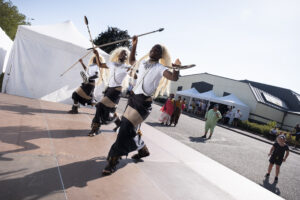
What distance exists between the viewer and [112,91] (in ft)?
15.1

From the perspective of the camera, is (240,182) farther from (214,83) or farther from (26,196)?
(214,83)

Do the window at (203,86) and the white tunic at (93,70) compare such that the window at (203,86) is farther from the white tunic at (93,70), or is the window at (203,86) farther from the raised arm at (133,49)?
the raised arm at (133,49)

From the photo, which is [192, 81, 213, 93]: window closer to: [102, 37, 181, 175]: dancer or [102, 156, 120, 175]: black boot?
[102, 37, 181, 175]: dancer

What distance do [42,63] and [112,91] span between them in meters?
5.06

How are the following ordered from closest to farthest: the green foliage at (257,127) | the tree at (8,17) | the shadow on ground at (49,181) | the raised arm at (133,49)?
the shadow on ground at (49,181), the raised arm at (133,49), the green foliage at (257,127), the tree at (8,17)

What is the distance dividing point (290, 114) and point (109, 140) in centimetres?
2825

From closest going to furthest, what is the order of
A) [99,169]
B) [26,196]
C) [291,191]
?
[26,196], [99,169], [291,191]

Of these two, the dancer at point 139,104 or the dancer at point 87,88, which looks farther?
the dancer at point 87,88

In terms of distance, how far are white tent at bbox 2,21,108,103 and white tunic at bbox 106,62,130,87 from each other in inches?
178

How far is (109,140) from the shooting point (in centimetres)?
446

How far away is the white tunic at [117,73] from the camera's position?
4480 millimetres

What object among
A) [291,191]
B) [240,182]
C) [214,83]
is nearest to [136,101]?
[240,182]

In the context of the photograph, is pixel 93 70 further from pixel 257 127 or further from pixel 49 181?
pixel 257 127

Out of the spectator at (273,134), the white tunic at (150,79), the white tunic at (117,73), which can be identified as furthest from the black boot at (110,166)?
the spectator at (273,134)
